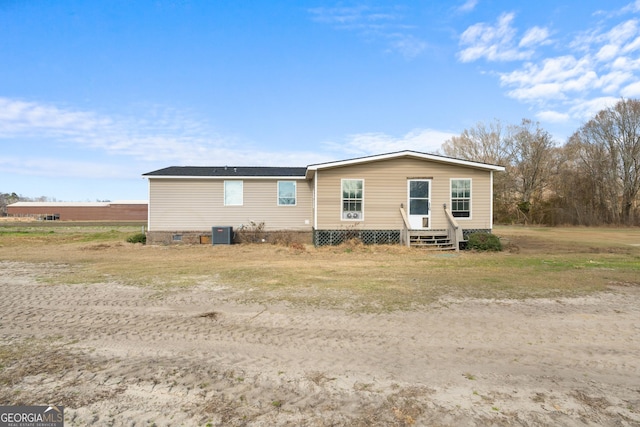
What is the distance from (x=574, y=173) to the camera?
35250mm

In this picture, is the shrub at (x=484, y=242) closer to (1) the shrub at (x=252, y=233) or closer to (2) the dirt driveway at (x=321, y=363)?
(2) the dirt driveway at (x=321, y=363)

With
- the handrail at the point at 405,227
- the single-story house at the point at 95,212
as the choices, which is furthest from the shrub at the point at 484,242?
the single-story house at the point at 95,212

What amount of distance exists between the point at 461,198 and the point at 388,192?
3.19 m

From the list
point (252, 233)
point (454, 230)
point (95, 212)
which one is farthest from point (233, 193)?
point (95, 212)

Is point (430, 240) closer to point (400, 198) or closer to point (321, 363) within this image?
point (400, 198)

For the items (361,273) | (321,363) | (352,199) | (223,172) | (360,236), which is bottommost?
(321,363)

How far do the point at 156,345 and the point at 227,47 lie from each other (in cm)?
1625

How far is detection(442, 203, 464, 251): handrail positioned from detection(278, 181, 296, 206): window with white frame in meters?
7.03

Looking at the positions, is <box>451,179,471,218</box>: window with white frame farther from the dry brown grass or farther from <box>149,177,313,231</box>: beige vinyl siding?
<box>149,177,313,231</box>: beige vinyl siding

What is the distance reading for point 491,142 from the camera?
41.7m

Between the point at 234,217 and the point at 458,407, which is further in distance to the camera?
the point at 234,217

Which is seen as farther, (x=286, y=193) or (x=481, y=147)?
(x=481, y=147)

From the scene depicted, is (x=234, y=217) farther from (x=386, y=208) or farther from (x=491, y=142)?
(x=491, y=142)

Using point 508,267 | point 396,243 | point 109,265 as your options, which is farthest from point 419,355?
point 396,243
